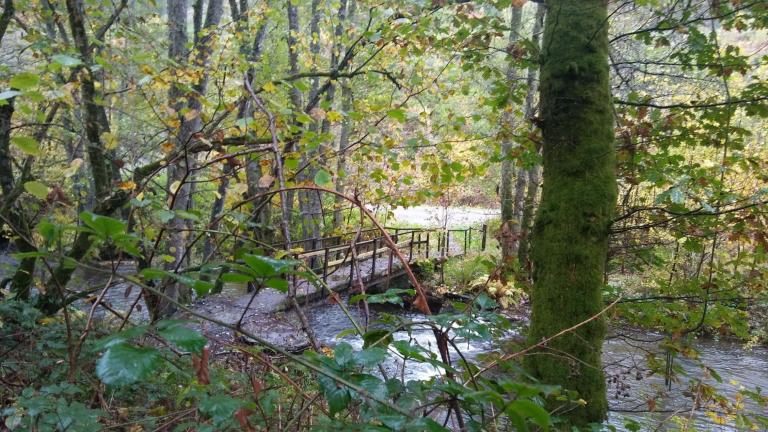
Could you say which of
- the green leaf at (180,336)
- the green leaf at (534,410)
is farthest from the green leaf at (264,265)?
the green leaf at (534,410)

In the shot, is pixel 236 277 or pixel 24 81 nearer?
pixel 236 277

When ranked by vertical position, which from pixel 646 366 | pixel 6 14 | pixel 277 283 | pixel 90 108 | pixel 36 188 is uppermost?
pixel 6 14

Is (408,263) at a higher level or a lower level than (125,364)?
lower

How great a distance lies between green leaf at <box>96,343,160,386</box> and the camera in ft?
2.51

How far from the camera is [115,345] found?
83 cm

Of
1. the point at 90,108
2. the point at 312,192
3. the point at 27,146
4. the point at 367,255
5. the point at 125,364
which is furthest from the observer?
the point at 367,255

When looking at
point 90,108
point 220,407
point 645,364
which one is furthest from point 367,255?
point 220,407

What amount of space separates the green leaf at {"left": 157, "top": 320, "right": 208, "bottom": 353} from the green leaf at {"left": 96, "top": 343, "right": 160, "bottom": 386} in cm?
4

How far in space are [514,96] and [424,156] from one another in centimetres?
95

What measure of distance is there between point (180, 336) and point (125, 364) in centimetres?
10

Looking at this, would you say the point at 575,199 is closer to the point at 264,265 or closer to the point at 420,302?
the point at 420,302

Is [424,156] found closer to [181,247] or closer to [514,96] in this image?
[514,96]

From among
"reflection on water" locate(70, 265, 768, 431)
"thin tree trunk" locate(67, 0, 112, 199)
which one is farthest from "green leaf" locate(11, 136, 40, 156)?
"reflection on water" locate(70, 265, 768, 431)

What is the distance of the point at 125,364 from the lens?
79cm
